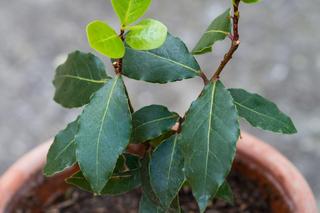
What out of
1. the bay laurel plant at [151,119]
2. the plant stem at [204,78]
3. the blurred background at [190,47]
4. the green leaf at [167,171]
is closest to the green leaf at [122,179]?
the bay laurel plant at [151,119]

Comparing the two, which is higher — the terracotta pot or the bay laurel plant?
the bay laurel plant

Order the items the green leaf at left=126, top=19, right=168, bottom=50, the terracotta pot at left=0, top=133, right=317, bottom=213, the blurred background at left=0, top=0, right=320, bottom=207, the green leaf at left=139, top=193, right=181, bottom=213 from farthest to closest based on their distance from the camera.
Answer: the blurred background at left=0, top=0, right=320, bottom=207 < the terracotta pot at left=0, top=133, right=317, bottom=213 < the green leaf at left=139, top=193, right=181, bottom=213 < the green leaf at left=126, top=19, right=168, bottom=50

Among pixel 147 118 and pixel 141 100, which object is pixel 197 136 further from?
pixel 141 100

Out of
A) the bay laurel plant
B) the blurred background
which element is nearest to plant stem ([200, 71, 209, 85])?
the bay laurel plant

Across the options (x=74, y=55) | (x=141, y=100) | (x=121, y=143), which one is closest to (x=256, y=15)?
(x=141, y=100)

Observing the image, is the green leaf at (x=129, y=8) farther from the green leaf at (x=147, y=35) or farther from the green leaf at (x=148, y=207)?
the green leaf at (x=148, y=207)

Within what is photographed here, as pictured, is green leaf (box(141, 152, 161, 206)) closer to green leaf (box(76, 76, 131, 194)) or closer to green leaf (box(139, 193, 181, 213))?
green leaf (box(139, 193, 181, 213))

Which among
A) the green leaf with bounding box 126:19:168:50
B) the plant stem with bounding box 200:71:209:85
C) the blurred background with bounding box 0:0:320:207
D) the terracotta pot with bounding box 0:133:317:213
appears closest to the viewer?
the green leaf with bounding box 126:19:168:50
